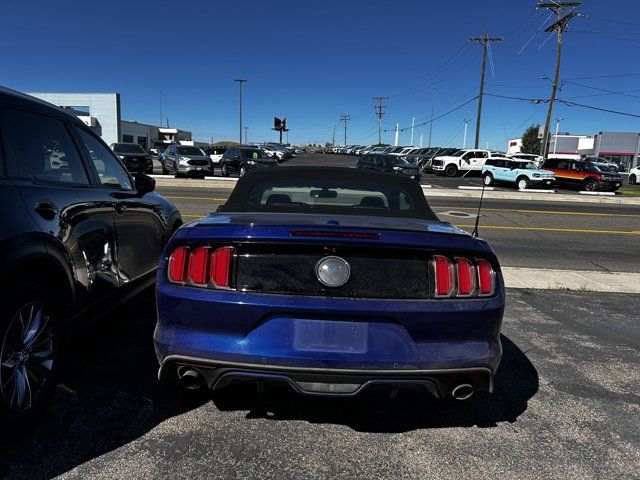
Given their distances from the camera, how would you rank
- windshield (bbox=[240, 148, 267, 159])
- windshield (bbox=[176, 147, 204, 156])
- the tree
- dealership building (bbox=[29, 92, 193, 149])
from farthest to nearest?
1. the tree
2. dealership building (bbox=[29, 92, 193, 149])
3. windshield (bbox=[240, 148, 267, 159])
4. windshield (bbox=[176, 147, 204, 156])

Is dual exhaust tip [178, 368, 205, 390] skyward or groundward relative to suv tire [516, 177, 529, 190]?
groundward

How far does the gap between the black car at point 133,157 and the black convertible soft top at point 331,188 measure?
2329 centimetres

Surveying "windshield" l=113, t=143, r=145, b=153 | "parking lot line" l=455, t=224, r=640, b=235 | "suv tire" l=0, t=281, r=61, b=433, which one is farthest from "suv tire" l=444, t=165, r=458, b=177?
"suv tire" l=0, t=281, r=61, b=433

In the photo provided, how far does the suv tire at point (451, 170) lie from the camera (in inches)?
1460

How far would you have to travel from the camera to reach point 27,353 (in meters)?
2.72

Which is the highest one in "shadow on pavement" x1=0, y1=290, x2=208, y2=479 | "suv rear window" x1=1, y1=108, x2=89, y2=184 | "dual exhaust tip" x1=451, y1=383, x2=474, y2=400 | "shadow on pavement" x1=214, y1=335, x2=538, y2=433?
"suv rear window" x1=1, y1=108, x2=89, y2=184

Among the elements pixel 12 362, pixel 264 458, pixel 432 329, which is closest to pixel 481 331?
pixel 432 329

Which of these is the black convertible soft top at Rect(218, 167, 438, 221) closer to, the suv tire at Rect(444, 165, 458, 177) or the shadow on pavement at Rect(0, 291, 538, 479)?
the shadow on pavement at Rect(0, 291, 538, 479)

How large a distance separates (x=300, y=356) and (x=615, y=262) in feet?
27.6

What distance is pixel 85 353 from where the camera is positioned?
3.87 metres

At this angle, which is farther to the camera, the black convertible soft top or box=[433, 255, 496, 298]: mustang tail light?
the black convertible soft top

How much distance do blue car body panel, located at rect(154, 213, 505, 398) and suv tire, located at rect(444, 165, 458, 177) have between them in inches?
1417

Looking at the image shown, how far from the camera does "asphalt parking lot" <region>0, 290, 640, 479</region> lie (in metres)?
2.55

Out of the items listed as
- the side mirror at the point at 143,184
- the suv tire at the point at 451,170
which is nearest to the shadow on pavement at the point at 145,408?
the side mirror at the point at 143,184
